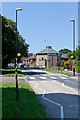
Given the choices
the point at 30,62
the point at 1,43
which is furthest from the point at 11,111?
the point at 30,62

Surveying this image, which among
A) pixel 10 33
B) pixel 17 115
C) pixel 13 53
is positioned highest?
pixel 10 33

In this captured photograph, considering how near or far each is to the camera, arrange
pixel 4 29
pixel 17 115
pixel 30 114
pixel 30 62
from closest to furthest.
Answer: pixel 17 115
pixel 30 114
pixel 4 29
pixel 30 62

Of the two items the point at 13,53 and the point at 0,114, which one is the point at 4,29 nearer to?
the point at 13,53

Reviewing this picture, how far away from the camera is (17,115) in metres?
6.04

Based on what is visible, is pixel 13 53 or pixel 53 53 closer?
pixel 13 53

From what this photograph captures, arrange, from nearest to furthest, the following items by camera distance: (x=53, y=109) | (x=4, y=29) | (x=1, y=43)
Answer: (x=53, y=109) < (x=1, y=43) < (x=4, y=29)

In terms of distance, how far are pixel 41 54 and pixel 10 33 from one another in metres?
A: 66.6

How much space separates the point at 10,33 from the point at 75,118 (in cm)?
3819

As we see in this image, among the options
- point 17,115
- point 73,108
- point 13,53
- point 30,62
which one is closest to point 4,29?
point 13,53

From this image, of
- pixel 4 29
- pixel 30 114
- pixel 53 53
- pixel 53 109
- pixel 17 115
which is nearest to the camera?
pixel 17 115

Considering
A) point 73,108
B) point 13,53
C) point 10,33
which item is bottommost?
point 73,108

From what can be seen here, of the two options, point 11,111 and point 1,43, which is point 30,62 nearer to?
point 1,43

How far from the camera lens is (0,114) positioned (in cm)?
884

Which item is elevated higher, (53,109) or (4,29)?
(4,29)
